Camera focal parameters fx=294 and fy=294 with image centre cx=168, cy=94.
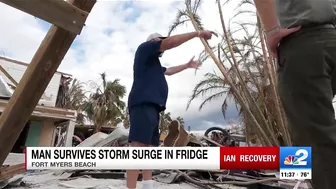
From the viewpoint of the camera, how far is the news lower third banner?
1.63 metres

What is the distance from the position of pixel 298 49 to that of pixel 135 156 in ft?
3.47

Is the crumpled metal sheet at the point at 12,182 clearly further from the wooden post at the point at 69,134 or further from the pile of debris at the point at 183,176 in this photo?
the wooden post at the point at 69,134

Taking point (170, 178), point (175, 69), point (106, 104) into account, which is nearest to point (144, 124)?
point (175, 69)

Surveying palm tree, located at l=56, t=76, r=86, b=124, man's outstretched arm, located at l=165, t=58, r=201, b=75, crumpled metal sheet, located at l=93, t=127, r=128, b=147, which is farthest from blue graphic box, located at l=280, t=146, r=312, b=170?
palm tree, located at l=56, t=76, r=86, b=124

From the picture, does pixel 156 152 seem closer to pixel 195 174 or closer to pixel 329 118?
pixel 329 118

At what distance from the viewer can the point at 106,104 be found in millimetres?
28766

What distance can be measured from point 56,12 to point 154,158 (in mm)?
937

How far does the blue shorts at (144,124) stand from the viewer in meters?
2.25

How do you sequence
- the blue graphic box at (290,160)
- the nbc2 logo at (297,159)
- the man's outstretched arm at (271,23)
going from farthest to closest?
the blue graphic box at (290,160) < the nbc2 logo at (297,159) < the man's outstretched arm at (271,23)

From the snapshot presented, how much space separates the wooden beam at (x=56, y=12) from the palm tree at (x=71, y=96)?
16.1m

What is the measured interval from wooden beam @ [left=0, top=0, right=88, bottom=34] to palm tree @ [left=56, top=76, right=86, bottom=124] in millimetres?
16093

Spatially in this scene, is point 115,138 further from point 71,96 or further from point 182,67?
point 71,96

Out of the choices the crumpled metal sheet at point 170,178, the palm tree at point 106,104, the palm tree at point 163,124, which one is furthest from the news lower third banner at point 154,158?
the palm tree at point 106,104

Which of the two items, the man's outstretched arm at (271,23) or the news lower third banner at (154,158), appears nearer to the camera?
the man's outstretched arm at (271,23)
